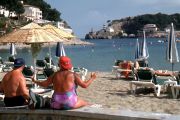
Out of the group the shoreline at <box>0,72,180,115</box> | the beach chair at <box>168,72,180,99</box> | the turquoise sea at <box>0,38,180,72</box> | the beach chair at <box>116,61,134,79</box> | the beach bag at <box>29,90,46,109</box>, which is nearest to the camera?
the beach bag at <box>29,90,46,109</box>

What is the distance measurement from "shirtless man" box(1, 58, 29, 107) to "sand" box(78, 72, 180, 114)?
13.4 feet

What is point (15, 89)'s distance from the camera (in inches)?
298

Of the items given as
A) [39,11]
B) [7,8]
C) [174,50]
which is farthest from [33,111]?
[39,11]

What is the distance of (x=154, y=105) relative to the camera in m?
11.8

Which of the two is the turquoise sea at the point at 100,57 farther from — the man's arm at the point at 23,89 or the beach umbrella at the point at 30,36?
the man's arm at the point at 23,89

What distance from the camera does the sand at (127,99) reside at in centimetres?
1133

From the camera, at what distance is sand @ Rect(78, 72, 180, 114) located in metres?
11.3

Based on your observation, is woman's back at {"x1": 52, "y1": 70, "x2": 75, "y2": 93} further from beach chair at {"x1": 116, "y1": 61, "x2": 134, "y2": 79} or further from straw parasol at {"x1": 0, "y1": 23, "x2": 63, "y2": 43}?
beach chair at {"x1": 116, "y1": 61, "x2": 134, "y2": 79}

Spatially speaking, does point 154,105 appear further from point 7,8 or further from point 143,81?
point 7,8

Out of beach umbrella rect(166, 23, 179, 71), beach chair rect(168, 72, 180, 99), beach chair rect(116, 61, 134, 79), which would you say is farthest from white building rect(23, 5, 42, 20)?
beach chair rect(168, 72, 180, 99)

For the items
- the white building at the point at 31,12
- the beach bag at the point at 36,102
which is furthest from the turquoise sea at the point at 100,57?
the white building at the point at 31,12

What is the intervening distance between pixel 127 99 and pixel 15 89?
5819mm

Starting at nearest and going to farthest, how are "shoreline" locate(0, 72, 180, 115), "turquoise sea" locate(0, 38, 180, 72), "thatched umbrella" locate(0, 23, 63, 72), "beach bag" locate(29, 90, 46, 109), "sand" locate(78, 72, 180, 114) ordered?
"beach bag" locate(29, 90, 46, 109)
"shoreline" locate(0, 72, 180, 115)
"sand" locate(78, 72, 180, 114)
"thatched umbrella" locate(0, 23, 63, 72)
"turquoise sea" locate(0, 38, 180, 72)

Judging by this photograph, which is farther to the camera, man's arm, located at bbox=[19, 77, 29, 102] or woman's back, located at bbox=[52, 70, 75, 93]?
man's arm, located at bbox=[19, 77, 29, 102]
